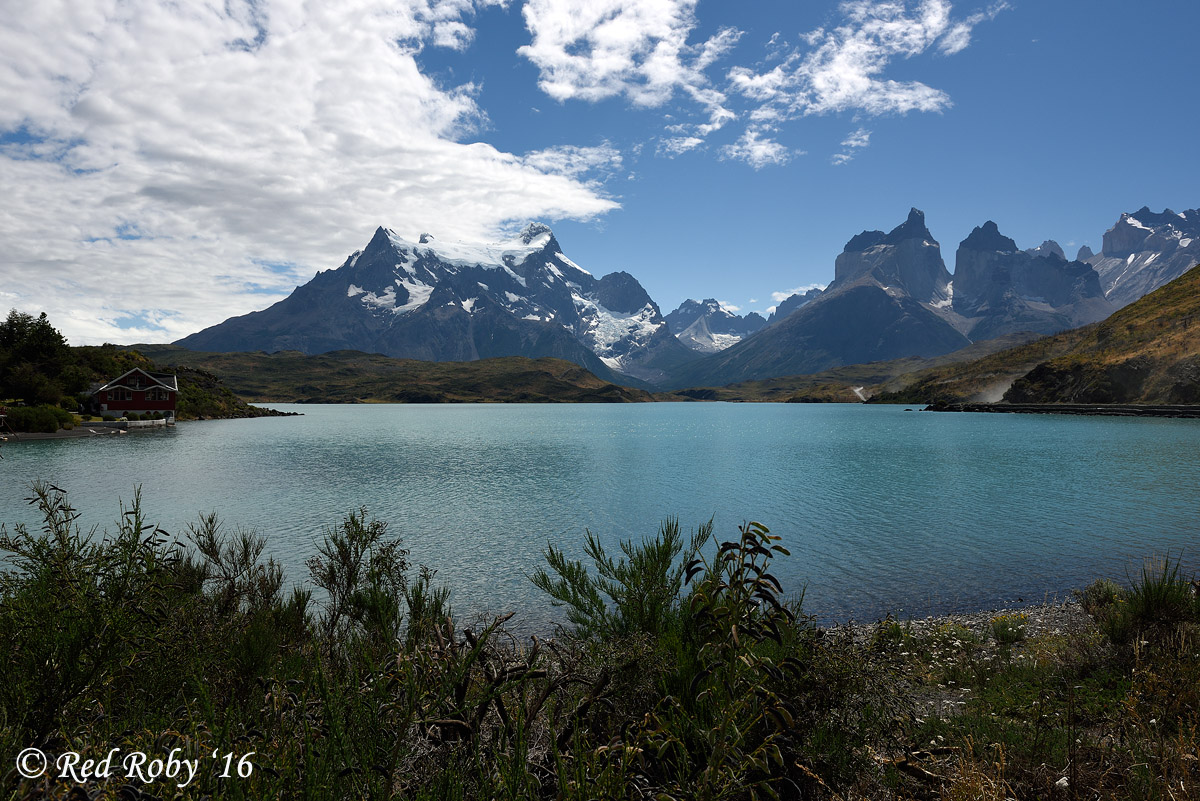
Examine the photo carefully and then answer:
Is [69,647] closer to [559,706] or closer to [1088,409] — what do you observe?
[559,706]

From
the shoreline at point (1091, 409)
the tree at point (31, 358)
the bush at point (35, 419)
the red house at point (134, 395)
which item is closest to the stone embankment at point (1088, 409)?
the shoreline at point (1091, 409)

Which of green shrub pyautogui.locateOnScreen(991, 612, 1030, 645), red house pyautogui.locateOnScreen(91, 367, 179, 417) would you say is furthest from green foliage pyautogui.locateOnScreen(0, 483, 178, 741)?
red house pyautogui.locateOnScreen(91, 367, 179, 417)

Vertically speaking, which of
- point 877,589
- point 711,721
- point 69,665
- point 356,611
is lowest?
point 877,589

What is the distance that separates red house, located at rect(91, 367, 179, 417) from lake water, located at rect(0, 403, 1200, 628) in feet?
112

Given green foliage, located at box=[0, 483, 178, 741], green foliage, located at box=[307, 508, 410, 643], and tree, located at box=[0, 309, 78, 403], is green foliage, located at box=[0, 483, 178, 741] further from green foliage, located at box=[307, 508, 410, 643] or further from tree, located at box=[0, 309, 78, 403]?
tree, located at box=[0, 309, 78, 403]

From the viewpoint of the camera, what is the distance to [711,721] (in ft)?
16.4

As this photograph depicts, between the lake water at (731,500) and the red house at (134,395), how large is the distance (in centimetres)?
3417

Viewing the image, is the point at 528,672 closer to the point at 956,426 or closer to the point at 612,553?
the point at 612,553

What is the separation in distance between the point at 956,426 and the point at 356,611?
A: 125904 millimetres

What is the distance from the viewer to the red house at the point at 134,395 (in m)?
101

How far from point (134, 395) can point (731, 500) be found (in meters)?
113

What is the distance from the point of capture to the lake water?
2412cm

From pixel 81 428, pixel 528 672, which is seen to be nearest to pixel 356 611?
pixel 528 672

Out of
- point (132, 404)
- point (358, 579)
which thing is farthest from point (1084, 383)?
point (132, 404)
